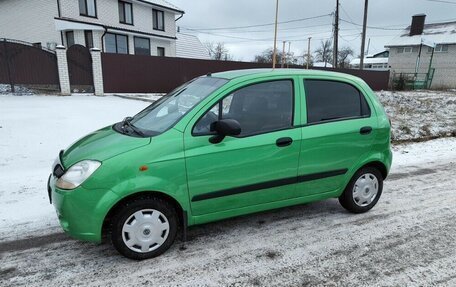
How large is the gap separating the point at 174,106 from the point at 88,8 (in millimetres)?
23230

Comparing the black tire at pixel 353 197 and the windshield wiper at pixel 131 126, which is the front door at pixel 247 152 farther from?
the black tire at pixel 353 197

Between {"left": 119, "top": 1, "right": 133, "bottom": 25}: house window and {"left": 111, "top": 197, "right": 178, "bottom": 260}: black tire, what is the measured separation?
25445 millimetres

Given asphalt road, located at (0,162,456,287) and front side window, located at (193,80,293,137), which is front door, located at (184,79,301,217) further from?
asphalt road, located at (0,162,456,287)

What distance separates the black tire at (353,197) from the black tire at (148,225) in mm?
2105

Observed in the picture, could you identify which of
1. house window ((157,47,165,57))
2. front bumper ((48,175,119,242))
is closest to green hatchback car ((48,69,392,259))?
front bumper ((48,175,119,242))

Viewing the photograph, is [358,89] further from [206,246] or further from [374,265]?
[206,246]

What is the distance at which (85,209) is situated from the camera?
276 cm

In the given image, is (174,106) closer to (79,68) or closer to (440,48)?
(79,68)

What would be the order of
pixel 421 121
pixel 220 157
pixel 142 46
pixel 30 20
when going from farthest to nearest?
pixel 142 46, pixel 30 20, pixel 421 121, pixel 220 157

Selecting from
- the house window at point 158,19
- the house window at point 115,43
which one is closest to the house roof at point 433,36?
the house window at point 158,19

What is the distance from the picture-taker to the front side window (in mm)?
3227

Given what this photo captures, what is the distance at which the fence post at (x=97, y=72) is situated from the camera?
15.0 metres

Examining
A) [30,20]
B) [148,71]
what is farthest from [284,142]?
[30,20]

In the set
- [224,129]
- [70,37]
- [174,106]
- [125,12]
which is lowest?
[224,129]
